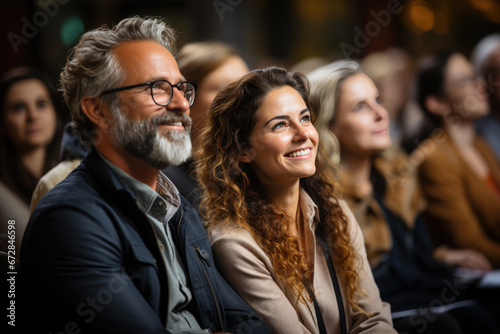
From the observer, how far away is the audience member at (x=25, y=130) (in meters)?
2.71

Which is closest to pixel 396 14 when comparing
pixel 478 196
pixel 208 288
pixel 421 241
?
pixel 478 196

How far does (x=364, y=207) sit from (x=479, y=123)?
1736 millimetres

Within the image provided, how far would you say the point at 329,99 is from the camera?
2.92 metres

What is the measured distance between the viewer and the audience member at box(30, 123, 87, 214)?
7.14 ft

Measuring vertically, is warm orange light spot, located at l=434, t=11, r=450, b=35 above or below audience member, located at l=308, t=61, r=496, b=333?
above

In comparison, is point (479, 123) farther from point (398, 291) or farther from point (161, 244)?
point (161, 244)

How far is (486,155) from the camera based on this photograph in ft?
13.6

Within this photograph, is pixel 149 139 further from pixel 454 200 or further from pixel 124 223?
pixel 454 200

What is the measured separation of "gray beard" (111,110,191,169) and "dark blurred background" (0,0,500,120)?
3.81 meters

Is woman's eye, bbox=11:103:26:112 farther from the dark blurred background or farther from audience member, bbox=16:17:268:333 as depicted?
the dark blurred background

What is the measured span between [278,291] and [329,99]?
127cm
